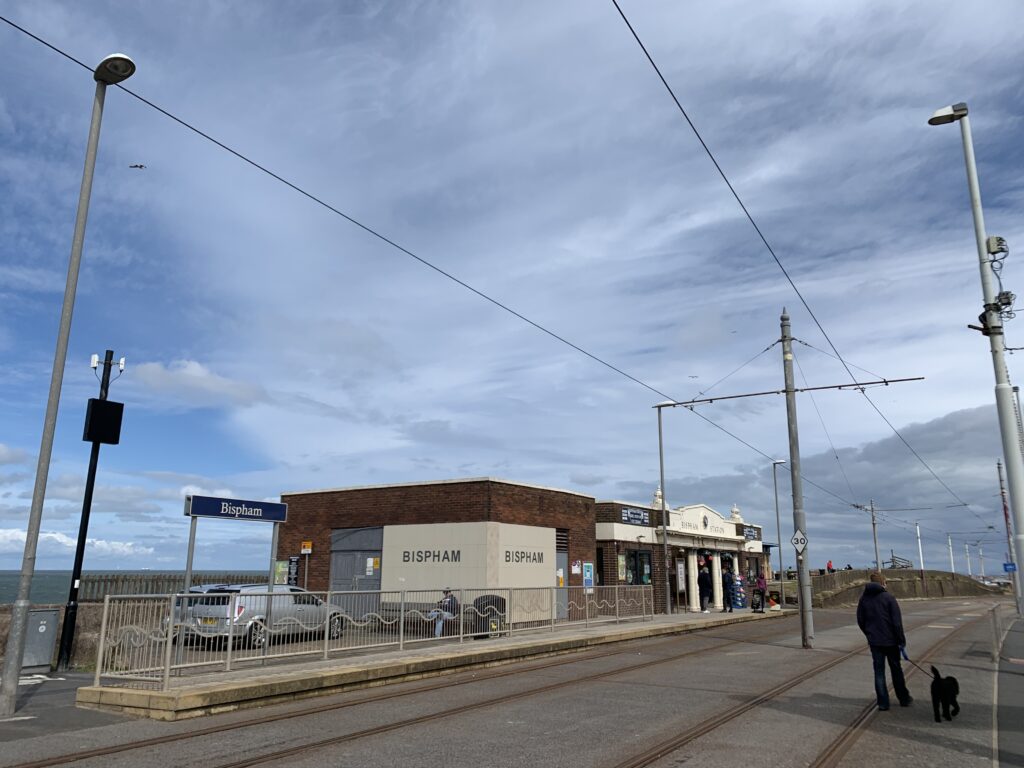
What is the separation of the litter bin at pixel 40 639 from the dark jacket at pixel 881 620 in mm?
13363

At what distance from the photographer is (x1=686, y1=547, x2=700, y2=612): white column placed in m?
38.6

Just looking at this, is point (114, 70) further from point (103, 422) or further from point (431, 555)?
point (431, 555)

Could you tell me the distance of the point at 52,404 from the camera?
10672 mm

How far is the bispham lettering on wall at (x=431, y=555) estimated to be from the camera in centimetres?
2490

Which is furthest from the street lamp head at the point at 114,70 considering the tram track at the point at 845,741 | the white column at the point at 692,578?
the white column at the point at 692,578

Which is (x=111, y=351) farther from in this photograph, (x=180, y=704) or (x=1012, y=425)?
(x=1012, y=425)

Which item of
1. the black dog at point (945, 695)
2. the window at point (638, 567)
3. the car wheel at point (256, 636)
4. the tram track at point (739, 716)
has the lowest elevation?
the tram track at point (739, 716)

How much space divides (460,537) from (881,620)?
644 inches

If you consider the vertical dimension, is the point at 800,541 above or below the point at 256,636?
above

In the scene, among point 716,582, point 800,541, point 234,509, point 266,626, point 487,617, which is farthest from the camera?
point 716,582

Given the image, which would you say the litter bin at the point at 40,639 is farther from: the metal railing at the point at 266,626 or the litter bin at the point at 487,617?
the litter bin at the point at 487,617

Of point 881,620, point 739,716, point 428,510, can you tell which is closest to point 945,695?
point 881,620

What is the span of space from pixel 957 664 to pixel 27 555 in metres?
16.3

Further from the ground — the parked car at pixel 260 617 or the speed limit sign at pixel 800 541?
the speed limit sign at pixel 800 541
